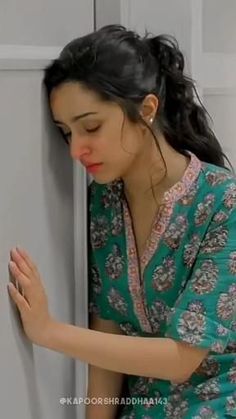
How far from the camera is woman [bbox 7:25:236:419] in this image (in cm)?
110

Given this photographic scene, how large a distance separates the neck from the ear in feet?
0.19

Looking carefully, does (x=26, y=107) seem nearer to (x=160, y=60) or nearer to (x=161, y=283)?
(x=160, y=60)

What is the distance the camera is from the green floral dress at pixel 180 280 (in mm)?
1146

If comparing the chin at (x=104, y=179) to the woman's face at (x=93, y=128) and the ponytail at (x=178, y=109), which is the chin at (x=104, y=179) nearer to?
the woman's face at (x=93, y=128)

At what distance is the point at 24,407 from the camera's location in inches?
44.1

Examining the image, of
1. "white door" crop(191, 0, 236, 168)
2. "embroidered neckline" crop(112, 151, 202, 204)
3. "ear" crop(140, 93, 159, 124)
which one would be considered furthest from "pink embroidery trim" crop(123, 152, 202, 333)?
"white door" crop(191, 0, 236, 168)

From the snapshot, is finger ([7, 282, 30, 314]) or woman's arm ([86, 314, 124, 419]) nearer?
finger ([7, 282, 30, 314])

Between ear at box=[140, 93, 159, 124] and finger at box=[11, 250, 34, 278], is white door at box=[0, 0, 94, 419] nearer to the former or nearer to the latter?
finger at box=[11, 250, 34, 278]

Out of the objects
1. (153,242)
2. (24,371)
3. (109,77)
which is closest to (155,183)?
(153,242)

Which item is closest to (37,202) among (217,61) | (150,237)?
(150,237)

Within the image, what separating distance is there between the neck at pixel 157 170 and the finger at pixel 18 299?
256mm

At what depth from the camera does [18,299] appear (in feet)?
3.54

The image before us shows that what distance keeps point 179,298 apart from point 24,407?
0.26 meters

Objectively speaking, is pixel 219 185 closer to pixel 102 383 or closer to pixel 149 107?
pixel 149 107
